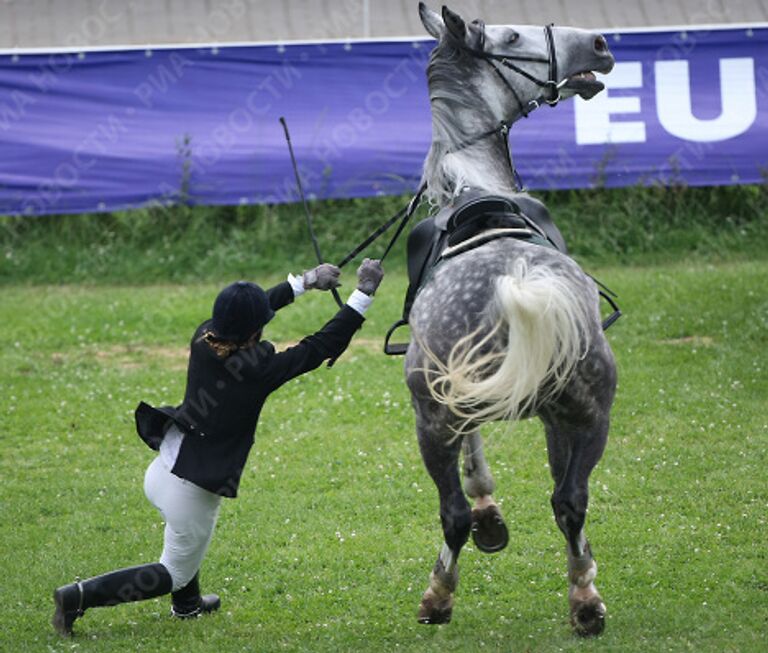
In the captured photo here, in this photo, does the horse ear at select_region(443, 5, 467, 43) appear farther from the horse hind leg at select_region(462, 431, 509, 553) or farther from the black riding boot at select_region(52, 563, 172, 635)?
the black riding boot at select_region(52, 563, 172, 635)

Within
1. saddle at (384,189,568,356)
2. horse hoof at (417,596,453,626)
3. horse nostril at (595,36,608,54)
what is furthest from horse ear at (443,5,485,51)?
horse hoof at (417,596,453,626)

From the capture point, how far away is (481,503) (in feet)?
23.7

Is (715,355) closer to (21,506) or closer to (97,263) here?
(21,506)

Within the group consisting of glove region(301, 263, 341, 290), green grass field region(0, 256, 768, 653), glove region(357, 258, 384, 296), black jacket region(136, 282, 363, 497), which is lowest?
green grass field region(0, 256, 768, 653)

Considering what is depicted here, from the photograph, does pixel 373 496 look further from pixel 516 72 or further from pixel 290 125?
pixel 290 125

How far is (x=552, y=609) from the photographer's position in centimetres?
723

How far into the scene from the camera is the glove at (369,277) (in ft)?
22.4

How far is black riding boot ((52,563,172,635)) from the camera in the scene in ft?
22.7

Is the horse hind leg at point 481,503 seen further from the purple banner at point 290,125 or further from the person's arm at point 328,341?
the purple banner at point 290,125

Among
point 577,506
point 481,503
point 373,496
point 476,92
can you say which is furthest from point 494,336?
point 373,496

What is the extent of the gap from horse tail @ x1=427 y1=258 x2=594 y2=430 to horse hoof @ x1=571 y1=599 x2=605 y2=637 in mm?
1145

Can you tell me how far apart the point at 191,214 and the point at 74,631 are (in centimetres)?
879

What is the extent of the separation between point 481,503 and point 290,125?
8191 mm

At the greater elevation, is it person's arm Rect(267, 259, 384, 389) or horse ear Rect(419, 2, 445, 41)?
horse ear Rect(419, 2, 445, 41)
